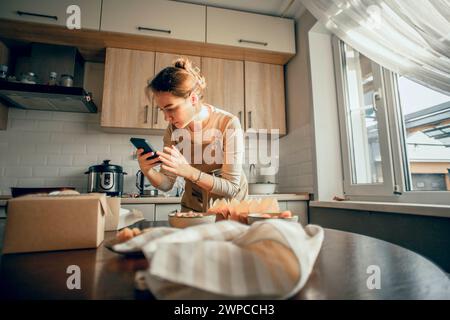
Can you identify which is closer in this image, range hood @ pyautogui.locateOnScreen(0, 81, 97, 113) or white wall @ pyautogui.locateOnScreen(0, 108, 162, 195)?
range hood @ pyautogui.locateOnScreen(0, 81, 97, 113)

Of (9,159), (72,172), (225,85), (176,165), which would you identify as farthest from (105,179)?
(225,85)

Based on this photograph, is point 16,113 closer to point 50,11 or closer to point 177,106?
point 50,11

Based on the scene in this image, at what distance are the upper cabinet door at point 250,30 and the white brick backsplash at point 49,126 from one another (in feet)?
5.63

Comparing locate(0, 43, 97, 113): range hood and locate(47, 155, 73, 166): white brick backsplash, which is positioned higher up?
locate(0, 43, 97, 113): range hood

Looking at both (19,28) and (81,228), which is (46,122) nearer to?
(19,28)

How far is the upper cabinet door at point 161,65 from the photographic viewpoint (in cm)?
240

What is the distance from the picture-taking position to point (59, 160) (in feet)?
8.27

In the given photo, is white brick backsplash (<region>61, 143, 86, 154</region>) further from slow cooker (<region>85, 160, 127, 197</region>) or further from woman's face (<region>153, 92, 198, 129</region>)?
woman's face (<region>153, 92, 198, 129</region>)

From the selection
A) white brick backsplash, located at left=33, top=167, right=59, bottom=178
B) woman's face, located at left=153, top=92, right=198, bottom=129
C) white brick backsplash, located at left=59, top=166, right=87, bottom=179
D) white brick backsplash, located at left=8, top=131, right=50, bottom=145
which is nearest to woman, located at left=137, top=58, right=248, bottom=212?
woman's face, located at left=153, top=92, right=198, bottom=129

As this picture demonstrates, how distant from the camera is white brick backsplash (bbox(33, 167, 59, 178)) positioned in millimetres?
2465

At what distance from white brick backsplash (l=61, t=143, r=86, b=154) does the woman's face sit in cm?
167

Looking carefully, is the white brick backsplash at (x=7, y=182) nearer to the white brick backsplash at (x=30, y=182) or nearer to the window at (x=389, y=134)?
the white brick backsplash at (x=30, y=182)

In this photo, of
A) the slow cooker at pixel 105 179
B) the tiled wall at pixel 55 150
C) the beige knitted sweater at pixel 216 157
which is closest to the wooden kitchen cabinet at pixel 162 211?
the slow cooker at pixel 105 179

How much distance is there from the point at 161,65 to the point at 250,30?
954 millimetres
